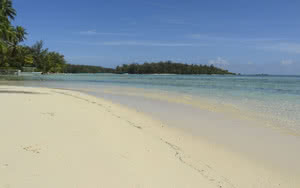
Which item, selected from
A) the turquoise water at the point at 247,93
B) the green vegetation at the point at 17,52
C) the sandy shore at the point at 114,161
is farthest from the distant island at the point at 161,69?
the sandy shore at the point at 114,161

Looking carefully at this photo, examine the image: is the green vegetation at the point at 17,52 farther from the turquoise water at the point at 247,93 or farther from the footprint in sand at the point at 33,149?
the footprint in sand at the point at 33,149

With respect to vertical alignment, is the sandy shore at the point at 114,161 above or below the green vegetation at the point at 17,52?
below

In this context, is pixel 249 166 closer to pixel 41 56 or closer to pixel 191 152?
pixel 191 152

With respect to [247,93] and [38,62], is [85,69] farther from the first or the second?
[247,93]

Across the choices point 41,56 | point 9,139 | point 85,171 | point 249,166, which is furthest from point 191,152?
point 41,56

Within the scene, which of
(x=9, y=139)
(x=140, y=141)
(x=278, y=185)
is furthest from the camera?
(x=140, y=141)

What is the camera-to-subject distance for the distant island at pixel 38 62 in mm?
31025

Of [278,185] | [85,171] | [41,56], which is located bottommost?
[278,185]

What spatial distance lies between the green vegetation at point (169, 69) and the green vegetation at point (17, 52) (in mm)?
60471

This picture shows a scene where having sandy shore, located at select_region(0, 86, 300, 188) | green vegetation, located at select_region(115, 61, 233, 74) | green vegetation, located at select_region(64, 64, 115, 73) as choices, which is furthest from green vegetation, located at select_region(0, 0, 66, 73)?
green vegetation, located at select_region(115, 61, 233, 74)

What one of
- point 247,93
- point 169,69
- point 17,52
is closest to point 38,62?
point 17,52

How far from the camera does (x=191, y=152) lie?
12.8ft

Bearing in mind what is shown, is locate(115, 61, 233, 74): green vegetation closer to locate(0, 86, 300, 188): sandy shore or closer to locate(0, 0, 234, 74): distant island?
locate(0, 0, 234, 74): distant island

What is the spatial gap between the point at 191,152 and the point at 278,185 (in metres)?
1.39
